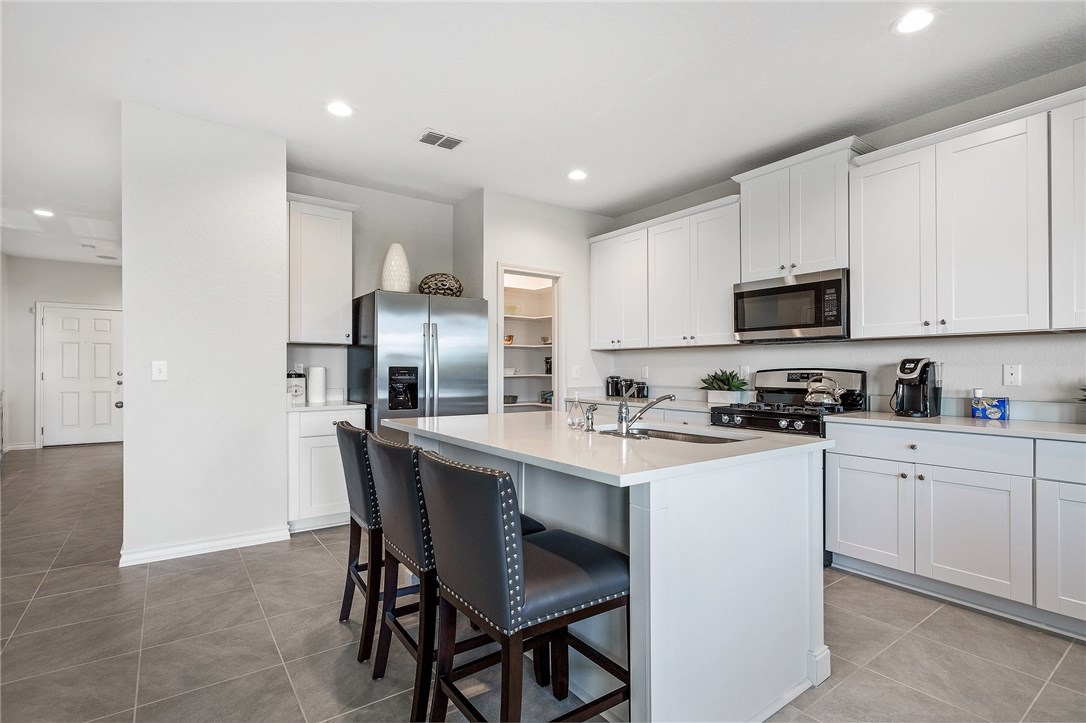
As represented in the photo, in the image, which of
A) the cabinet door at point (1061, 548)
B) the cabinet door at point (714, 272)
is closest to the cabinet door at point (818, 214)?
the cabinet door at point (714, 272)

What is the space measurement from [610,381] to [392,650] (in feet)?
11.8

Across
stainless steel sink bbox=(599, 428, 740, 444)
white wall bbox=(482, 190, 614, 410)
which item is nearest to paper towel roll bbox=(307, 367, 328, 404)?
white wall bbox=(482, 190, 614, 410)

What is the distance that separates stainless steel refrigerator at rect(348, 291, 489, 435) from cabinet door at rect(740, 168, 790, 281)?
7.04 feet

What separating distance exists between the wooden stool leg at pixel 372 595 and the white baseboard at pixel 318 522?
1698 millimetres

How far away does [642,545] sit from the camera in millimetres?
1437

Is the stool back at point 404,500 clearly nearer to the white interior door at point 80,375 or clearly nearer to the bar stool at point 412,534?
the bar stool at point 412,534

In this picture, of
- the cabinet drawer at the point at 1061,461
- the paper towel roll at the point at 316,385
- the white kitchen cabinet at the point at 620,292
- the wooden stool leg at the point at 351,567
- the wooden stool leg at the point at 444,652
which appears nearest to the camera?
the wooden stool leg at the point at 444,652

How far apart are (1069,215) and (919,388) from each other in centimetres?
103

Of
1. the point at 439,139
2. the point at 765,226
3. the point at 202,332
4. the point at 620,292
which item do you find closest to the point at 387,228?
the point at 439,139

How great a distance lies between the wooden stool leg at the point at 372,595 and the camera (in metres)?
2.03

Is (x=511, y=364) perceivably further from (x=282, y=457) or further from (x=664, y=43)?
(x=664, y=43)

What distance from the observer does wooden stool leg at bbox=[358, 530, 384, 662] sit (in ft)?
6.66

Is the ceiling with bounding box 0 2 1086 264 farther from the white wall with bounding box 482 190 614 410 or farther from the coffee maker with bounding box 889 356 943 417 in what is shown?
the coffee maker with bounding box 889 356 943 417

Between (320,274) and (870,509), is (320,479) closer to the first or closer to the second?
(320,274)
